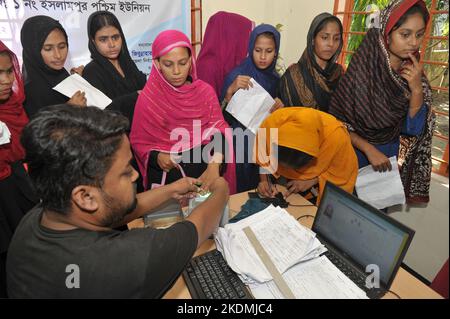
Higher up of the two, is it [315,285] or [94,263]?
[94,263]

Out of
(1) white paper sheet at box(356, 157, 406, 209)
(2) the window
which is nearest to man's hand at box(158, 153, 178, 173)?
(1) white paper sheet at box(356, 157, 406, 209)

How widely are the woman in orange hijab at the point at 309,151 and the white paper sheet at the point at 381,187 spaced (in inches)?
4.5

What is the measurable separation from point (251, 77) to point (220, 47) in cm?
46

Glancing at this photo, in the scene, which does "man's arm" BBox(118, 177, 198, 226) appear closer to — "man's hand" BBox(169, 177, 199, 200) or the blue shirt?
"man's hand" BBox(169, 177, 199, 200)

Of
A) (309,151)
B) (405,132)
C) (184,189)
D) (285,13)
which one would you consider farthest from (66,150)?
(285,13)

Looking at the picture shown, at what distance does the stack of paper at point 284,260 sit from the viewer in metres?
0.90

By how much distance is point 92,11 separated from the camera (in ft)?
7.48

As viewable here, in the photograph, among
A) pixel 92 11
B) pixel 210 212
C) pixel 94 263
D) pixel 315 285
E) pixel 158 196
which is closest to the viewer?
pixel 94 263

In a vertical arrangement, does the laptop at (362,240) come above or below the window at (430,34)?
below

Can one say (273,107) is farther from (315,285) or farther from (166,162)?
(315,285)

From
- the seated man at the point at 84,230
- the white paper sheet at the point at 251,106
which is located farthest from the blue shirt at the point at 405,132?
the seated man at the point at 84,230

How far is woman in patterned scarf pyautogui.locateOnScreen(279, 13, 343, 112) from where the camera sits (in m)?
1.94

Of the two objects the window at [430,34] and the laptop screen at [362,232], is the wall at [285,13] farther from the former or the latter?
the laptop screen at [362,232]
